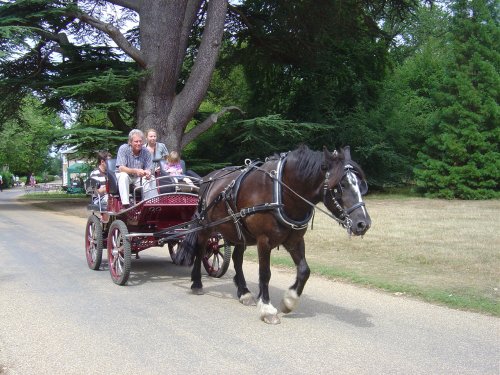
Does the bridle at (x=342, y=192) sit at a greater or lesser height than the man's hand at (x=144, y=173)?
lesser

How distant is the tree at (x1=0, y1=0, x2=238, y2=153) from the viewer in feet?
66.3

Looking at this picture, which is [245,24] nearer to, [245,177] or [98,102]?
[98,102]

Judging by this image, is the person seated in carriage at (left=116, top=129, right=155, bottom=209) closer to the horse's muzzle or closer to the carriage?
the carriage

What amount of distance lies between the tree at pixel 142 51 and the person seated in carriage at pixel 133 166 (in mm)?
11743

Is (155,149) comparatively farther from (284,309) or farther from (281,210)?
(284,309)

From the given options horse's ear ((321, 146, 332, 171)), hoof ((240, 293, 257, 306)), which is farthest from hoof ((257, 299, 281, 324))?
horse's ear ((321, 146, 332, 171))

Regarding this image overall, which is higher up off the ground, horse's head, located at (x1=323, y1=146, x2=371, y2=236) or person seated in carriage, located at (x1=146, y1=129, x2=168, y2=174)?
person seated in carriage, located at (x1=146, y1=129, x2=168, y2=174)

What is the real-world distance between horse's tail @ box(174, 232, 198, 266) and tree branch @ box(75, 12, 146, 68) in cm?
1419

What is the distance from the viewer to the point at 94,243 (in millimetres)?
9539

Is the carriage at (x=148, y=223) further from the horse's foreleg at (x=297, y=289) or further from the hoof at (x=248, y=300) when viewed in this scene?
the horse's foreleg at (x=297, y=289)

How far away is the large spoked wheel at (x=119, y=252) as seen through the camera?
7.91 m

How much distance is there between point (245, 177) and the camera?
678 centimetres

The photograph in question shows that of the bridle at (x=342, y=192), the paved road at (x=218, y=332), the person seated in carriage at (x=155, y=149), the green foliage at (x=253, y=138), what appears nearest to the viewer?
the paved road at (x=218, y=332)

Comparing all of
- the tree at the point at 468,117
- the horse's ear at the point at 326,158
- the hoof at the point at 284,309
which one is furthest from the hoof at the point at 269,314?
the tree at the point at 468,117
